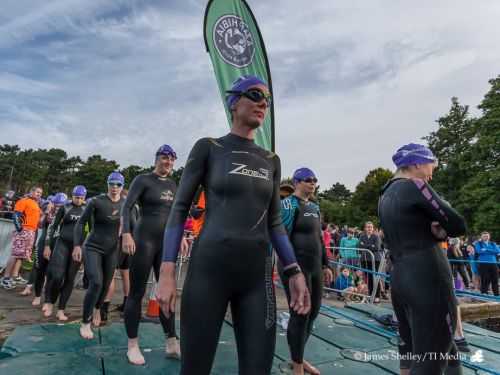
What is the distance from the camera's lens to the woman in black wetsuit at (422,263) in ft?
7.55

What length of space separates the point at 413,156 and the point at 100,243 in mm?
4141

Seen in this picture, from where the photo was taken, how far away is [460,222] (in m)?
2.25

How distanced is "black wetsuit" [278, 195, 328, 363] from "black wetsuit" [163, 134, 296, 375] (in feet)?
5.49

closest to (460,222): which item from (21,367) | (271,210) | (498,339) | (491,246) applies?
(271,210)

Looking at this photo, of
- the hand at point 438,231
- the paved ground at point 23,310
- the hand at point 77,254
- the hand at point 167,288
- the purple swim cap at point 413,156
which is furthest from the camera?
the paved ground at point 23,310

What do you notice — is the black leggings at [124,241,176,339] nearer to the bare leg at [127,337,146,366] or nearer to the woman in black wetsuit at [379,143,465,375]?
the bare leg at [127,337,146,366]

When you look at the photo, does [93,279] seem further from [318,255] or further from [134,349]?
[318,255]

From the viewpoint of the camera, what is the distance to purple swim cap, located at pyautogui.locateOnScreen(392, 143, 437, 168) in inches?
107

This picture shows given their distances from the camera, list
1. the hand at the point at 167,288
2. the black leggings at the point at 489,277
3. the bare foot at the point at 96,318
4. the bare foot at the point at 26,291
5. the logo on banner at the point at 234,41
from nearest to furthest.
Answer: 1. the hand at the point at 167,288
2. the bare foot at the point at 96,318
3. the logo on banner at the point at 234,41
4. the bare foot at the point at 26,291
5. the black leggings at the point at 489,277

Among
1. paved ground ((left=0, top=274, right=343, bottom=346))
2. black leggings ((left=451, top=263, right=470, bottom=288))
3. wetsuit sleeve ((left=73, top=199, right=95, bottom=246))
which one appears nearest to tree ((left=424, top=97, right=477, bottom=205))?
black leggings ((left=451, top=263, right=470, bottom=288))

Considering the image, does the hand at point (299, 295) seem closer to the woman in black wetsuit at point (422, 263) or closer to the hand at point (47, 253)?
the woman in black wetsuit at point (422, 263)

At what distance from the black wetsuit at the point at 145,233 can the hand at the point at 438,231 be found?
2.65 m

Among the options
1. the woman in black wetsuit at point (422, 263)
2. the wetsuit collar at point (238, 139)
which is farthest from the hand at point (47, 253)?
the woman in black wetsuit at point (422, 263)

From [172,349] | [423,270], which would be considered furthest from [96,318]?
[423,270]
